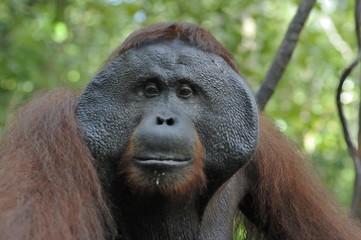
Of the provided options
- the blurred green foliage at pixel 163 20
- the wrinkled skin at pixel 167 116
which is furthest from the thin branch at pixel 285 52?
the wrinkled skin at pixel 167 116

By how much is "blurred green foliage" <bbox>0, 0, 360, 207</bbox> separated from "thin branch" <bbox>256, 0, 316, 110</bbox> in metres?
0.21

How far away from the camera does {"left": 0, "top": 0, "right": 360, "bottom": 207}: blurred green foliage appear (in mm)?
7031

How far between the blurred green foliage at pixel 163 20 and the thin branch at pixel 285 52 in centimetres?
21

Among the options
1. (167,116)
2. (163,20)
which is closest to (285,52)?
(167,116)

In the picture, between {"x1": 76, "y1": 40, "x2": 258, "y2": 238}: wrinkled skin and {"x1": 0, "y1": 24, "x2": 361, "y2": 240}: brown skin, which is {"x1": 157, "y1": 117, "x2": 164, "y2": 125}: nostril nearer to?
{"x1": 76, "y1": 40, "x2": 258, "y2": 238}: wrinkled skin

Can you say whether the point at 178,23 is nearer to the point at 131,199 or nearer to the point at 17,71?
the point at 131,199

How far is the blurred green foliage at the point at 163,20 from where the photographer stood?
7.03 m

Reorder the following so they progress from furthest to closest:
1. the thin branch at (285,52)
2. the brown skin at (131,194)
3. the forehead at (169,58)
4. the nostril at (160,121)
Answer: the thin branch at (285,52), the forehead at (169,58), the nostril at (160,121), the brown skin at (131,194)

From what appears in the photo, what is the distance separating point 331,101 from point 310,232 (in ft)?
30.7

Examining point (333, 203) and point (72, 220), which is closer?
point (72, 220)

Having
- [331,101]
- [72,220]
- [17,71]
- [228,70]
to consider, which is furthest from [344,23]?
[72,220]

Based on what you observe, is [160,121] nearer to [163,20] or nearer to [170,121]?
[170,121]

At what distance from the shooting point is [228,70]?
3.61 m

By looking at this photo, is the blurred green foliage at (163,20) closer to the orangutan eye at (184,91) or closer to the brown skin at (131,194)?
the brown skin at (131,194)
